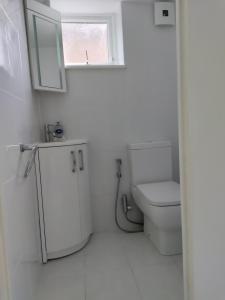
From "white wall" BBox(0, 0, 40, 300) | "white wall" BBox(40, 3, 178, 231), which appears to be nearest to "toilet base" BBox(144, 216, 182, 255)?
"white wall" BBox(40, 3, 178, 231)

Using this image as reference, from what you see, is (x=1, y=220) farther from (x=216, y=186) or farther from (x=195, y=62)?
(x=195, y=62)

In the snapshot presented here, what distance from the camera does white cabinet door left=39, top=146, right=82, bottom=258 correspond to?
5.54 feet

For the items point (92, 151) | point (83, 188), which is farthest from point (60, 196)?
point (92, 151)

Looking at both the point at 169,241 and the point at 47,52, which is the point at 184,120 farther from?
the point at 47,52

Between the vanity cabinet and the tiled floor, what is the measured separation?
0.14 meters

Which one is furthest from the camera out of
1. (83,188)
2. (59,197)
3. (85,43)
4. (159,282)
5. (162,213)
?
(85,43)

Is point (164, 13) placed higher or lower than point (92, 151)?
higher

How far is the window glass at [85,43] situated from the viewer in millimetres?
2205

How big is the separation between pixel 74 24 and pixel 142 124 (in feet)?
3.65

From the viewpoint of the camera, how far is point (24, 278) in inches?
46.1

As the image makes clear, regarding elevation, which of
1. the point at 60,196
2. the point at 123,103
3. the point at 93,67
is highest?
the point at 93,67

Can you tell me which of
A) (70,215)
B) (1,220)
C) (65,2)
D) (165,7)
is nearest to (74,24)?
(65,2)

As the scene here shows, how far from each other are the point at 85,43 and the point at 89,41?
0.04m

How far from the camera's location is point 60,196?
5.69ft
